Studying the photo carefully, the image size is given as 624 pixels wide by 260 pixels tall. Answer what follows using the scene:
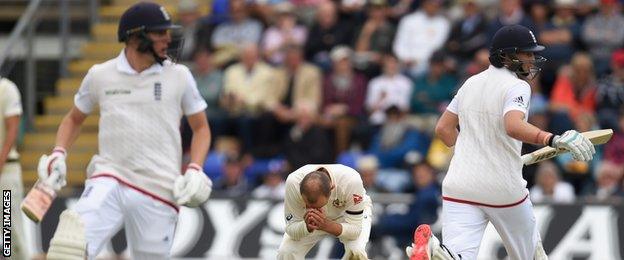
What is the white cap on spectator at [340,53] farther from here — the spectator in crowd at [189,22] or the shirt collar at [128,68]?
the shirt collar at [128,68]

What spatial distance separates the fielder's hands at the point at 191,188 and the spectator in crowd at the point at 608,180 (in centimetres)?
692

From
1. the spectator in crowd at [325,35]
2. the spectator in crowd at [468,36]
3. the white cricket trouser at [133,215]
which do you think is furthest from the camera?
the spectator in crowd at [325,35]

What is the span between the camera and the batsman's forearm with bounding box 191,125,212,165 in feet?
37.0

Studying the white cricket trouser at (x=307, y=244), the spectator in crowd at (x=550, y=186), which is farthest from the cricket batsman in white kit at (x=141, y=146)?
the spectator in crowd at (x=550, y=186)

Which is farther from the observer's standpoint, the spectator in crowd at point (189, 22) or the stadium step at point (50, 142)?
the spectator in crowd at point (189, 22)

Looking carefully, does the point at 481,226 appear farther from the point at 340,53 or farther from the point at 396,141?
the point at 340,53

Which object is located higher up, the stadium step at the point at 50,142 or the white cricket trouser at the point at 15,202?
the white cricket trouser at the point at 15,202

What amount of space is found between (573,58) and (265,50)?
164 inches

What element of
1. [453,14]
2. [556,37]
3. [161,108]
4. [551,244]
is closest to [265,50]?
[453,14]

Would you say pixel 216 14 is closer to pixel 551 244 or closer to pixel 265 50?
pixel 265 50

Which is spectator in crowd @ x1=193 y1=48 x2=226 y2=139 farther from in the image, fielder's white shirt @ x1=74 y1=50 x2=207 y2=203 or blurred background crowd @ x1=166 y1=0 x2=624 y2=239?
fielder's white shirt @ x1=74 y1=50 x2=207 y2=203

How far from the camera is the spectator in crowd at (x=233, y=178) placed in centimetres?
1848

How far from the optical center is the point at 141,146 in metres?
11.1

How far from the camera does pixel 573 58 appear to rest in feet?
59.2
